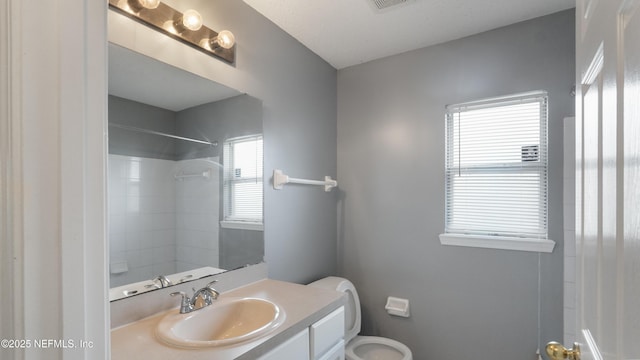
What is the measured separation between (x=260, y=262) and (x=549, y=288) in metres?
1.71

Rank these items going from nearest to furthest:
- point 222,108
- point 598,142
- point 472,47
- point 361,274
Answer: point 598,142, point 222,108, point 472,47, point 361,274

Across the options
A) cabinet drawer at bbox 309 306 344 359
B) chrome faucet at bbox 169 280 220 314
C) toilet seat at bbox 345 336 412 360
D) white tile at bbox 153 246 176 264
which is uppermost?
white tile at bbox 153 246 176 264

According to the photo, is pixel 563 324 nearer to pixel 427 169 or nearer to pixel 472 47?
pixel 427 169

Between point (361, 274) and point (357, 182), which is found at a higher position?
point (357, 182)

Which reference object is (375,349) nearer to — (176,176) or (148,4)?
(176,176)

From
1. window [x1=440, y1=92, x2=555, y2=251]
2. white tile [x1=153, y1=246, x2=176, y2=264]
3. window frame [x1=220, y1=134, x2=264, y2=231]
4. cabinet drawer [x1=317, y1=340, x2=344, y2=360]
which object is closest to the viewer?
white tile [x1=153, y1=246, x2=176, y2=264]

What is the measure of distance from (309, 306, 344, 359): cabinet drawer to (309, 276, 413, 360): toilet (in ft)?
2.01

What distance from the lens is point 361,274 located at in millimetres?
2443

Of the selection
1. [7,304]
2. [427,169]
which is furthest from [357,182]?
[7,304]

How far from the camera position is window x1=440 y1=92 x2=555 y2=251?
1888 millimetres

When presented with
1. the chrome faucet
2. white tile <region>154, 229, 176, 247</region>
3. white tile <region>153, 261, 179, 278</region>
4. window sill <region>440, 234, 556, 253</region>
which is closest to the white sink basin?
the chrome faucet

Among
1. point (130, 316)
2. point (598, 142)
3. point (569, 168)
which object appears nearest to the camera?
point (598, 142)

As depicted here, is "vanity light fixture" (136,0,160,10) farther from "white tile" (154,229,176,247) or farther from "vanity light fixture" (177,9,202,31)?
"white tile" (154,229,176,247)

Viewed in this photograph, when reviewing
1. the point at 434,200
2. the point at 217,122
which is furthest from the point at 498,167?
the point at 217,122
